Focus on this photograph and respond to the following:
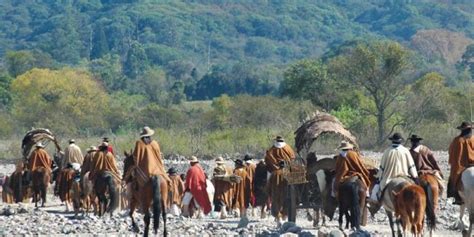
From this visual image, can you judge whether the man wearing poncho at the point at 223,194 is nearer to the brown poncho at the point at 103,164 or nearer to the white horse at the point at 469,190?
the brown poncho at the point at 103,164

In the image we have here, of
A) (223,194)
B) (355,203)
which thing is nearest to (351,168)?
(355,203)

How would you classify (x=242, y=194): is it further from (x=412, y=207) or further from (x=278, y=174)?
(x=412, y=207)

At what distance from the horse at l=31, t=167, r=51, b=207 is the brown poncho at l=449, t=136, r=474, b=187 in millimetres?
11989

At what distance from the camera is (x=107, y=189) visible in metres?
26.7

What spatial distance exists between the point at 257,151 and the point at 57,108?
22.6 m

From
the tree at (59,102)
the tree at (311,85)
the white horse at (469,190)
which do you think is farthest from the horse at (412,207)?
the tree at (59,102)

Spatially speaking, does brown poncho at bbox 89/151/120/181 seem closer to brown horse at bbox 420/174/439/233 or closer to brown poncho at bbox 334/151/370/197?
brown poncho at bbox 334/151/370/197

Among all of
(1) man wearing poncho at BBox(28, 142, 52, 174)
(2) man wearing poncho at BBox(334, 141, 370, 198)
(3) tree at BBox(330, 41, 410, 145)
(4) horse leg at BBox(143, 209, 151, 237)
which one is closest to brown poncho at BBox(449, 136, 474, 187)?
(2) man wearing poncho at BBox(334, 141, 370, 198)

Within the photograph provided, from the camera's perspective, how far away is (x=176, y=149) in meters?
60.5

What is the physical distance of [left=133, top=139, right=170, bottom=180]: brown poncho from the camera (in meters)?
21.8

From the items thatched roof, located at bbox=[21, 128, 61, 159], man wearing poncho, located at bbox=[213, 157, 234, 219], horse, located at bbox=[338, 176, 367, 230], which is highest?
thatched roof, located at bbox=[21, 128, 61, 159]

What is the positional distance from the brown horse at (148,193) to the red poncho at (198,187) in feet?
24.0

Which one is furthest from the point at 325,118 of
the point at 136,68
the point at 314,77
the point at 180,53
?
the point at 180,53

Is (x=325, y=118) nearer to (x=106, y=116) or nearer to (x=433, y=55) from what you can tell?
(x=106, y=116)
